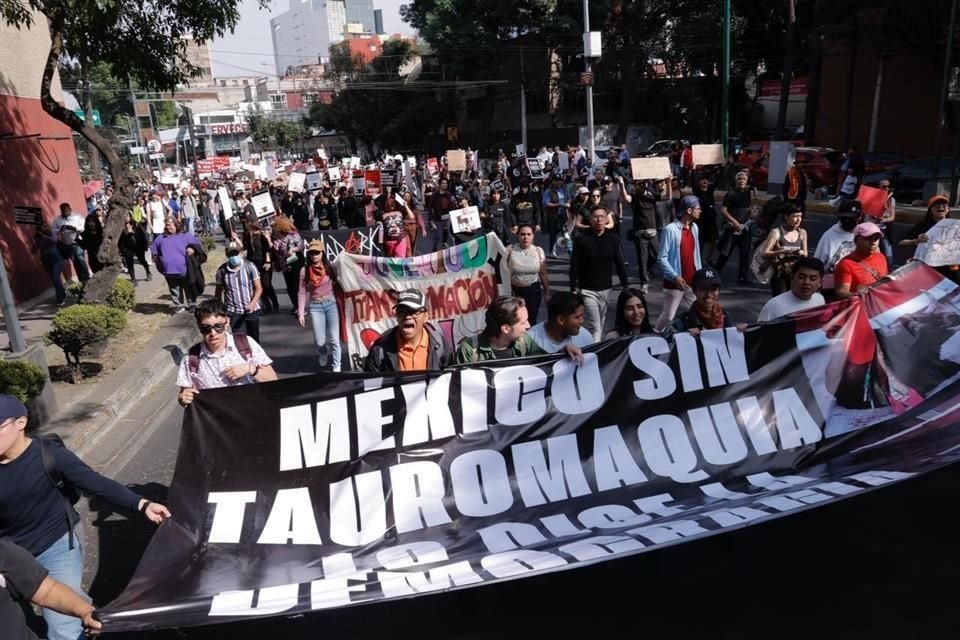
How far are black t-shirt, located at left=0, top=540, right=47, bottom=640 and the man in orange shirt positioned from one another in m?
2.35

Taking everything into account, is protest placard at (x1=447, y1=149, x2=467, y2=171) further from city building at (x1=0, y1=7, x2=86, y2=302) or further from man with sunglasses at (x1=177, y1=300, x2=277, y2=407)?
man with sunglasses at (x1=177, y1=300, x2=277, y2=407)

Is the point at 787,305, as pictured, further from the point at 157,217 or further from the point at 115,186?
the point at 157,217

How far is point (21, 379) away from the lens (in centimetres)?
682

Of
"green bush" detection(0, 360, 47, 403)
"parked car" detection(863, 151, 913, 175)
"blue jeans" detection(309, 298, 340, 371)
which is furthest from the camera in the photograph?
"parked car" detection(863, 151, 913, 175)

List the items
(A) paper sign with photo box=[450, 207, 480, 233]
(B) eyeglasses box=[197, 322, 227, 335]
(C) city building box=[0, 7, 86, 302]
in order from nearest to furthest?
(B) eyeglasses box=[197, 322, 227, 335]
(A) paper sign with photo box=[450, 207, 480, 233]
(C) city building box=[0, 7, 86, 302]

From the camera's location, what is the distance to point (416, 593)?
330cm

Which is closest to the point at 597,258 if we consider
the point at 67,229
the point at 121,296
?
the point at 121,296

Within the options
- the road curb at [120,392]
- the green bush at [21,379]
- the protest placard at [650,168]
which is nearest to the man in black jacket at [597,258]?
the road curb at [120,392]

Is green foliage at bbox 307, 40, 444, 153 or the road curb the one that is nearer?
the road curb

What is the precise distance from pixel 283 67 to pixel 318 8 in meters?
19.7

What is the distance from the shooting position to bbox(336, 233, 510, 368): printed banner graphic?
7.95m

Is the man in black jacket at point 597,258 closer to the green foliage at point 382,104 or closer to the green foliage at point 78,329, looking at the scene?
the green foliage at point 78,329

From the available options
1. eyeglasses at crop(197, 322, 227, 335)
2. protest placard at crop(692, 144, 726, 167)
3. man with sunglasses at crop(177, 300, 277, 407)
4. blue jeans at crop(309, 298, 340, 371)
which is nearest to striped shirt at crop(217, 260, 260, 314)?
blue jeans at crop(309, 298, 340, 371)

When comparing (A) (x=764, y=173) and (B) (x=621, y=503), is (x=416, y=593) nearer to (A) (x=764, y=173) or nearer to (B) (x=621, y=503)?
(B) (x=621, y=503)
